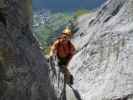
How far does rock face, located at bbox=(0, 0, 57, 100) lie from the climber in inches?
138

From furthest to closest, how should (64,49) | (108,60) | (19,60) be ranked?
(108,60) → (64,49) → (19,60)

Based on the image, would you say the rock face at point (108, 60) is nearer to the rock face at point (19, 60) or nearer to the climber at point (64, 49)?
the climber at point (64, 49)

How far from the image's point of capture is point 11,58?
12977 mm

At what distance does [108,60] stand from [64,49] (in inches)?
123

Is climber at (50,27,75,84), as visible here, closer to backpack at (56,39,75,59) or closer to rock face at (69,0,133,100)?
backpack at (56,39,75,59)

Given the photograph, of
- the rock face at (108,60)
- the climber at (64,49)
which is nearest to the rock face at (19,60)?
the climber at (64,49)

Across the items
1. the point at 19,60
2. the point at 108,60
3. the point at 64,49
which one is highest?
the point at 19,60

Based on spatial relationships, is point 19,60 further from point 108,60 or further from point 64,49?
point 108,60

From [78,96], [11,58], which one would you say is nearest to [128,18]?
[78,96]

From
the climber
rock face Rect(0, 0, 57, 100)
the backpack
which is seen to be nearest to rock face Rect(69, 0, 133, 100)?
the climber

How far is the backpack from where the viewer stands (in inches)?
722

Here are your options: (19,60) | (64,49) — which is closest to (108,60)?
(64,49)

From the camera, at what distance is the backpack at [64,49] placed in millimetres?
18344

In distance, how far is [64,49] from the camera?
61.4 feet
